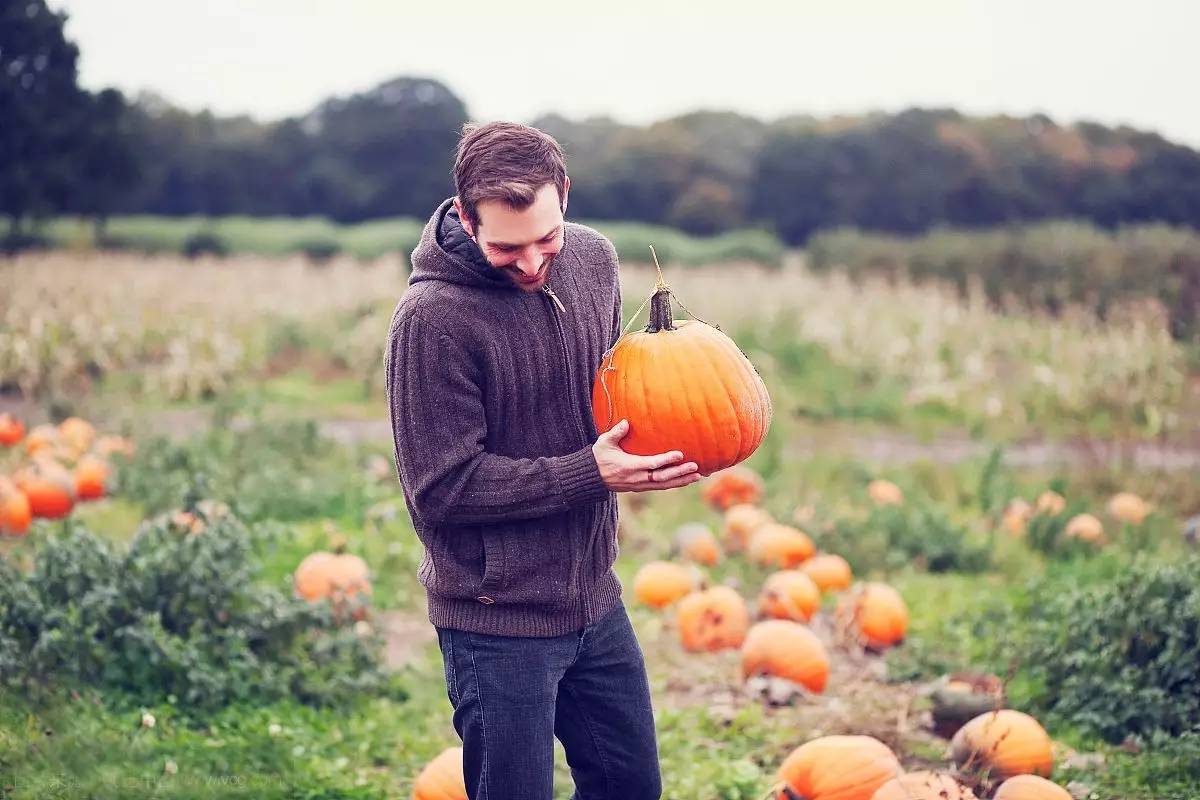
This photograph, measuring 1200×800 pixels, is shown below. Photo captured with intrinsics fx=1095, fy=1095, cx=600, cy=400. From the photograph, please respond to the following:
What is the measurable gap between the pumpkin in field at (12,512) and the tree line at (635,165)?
450 inches

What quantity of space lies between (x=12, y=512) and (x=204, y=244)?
22.2m

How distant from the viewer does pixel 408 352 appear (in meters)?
2.49

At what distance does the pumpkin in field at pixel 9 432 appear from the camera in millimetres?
8430

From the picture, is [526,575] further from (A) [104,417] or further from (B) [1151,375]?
(B) [1151,375]

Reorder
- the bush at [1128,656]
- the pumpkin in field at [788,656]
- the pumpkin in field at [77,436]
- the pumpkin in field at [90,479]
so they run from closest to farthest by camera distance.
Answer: the bush at [1128,656] → the pumpkin in field at [788,656] → the pumpkin in field at [90,479] → the pumpkin in field at [77,436]

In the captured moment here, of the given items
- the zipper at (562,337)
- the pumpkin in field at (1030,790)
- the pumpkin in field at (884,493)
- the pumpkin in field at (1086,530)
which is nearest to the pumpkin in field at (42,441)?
the pumpkin in field at (884,493)

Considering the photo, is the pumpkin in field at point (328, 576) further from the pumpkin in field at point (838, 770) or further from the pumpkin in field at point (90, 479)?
the pumpkin in field at point (90, 479)

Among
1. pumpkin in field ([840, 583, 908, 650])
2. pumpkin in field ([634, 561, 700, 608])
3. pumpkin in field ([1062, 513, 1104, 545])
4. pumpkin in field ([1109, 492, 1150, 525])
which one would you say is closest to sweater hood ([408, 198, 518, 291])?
pumpkin in field ([840, 583, 908, 650])

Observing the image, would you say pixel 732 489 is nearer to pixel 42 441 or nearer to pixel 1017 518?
pixel 1017 518

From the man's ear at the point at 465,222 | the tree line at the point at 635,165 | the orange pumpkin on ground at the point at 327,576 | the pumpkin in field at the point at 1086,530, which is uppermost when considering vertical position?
the tree line at the point at 635,165

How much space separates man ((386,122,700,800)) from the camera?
2465 mm

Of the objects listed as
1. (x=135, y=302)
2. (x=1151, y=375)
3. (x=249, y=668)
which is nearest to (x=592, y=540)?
(x=249, y=668)

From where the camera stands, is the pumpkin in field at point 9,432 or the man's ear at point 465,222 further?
the pumpkin in field at point 9,432

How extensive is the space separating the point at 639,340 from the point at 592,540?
52cm
